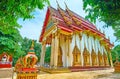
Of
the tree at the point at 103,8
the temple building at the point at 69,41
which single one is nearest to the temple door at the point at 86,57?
the temple building at the point at 69,41

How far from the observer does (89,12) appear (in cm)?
596

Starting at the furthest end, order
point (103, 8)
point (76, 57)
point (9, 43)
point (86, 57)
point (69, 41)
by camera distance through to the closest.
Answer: point (86, 57) → point (76, 57) → point (9, 43) → point (69, 41) → point (103, 8)

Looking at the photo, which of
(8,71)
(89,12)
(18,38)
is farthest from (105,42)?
(89,12)

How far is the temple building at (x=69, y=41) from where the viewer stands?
16219 mm

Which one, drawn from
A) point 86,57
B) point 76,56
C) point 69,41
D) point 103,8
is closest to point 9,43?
point 69,41

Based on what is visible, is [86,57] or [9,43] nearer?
[9,43]

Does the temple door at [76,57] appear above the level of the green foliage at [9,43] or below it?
below

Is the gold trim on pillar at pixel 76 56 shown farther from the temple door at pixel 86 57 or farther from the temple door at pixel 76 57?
the temple door at pixel 86 57

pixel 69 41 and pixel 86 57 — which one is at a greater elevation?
pixel 69 41

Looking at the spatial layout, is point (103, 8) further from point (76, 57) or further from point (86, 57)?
point (86, 57)

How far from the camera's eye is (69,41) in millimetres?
17359

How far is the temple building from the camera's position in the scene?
53.2 feet

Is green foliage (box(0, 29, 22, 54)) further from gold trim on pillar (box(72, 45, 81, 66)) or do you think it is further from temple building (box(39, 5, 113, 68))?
gold trim on pillar (box(72, 45, 81, 66))

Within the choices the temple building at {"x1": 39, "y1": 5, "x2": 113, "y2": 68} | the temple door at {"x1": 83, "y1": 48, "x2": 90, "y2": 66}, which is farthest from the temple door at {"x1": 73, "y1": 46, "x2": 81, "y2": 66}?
the temple door at {"x1": 83, "y1": 48, "x2": 90, "y2": 66}
